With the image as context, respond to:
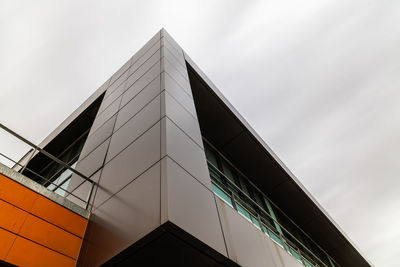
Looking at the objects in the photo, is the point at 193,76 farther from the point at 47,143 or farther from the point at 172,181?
the point at 47,143

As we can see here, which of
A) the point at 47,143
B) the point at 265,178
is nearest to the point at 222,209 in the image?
the point at 265,178

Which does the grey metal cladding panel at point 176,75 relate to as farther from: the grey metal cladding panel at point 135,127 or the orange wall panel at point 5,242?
the orange wall panel at point 5,242

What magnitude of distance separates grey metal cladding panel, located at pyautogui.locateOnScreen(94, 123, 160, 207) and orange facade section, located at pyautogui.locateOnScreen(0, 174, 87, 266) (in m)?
0.70

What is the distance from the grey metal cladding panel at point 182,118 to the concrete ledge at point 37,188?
2.57m

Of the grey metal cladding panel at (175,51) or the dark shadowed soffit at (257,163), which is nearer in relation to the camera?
the grey metal cladding panel at (175,51)

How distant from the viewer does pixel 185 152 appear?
17.5 ft

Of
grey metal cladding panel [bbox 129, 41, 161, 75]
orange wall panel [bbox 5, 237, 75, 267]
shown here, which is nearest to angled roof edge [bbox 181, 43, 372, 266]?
grey metal cladding panel [bbox 129, 41, 161, 75]

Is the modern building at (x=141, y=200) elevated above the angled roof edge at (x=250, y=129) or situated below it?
below

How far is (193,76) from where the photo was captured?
32.5 ft

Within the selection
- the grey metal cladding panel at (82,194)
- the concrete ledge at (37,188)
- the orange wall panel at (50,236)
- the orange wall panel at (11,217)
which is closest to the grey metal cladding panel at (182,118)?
the grey metal cladding panel at (82,194)

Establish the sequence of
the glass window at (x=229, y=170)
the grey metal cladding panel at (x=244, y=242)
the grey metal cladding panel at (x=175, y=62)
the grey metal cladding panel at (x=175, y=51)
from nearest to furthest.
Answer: the grey metal cladding panel at (x=244, y=242) → the grey metal cladding panel at (x=175, y=62) → the grey metal cladding panel at (x=175, y=51) → the glass window at (x=229, y=170)

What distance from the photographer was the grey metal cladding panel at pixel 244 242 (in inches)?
187

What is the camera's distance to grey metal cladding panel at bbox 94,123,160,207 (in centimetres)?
498

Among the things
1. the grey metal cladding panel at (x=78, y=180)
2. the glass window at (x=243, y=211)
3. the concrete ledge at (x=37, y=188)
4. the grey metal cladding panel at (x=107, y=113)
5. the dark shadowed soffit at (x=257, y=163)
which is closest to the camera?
A: the concrete ledge at (x=37, y=188)
